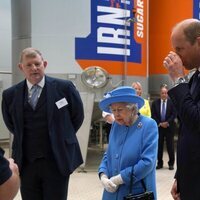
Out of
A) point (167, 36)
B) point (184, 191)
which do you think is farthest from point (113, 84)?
point (184, 191)

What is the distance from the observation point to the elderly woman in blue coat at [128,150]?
8.24 ft

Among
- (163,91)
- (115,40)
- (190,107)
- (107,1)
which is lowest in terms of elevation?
(163,91)

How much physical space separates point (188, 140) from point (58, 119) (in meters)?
1.38

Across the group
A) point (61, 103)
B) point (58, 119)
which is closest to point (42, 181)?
point (58, 119)

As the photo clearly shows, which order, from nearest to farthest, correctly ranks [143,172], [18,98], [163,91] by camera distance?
[143,172]
[18,98]
[163,91]

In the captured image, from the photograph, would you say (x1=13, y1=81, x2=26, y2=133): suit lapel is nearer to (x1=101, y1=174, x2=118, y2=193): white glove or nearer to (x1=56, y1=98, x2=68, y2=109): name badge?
(x1=56, y1=98, x2=68, y2=109): name badge

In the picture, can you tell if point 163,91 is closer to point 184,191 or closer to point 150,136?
point 150,136

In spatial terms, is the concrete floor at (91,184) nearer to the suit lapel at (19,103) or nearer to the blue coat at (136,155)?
the suit lapel at (19,103)

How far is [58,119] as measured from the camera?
3.20 meters

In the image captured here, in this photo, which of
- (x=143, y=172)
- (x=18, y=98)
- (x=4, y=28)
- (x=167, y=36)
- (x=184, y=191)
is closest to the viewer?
(x=184, y=191)

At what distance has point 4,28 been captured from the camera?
11.2 metres

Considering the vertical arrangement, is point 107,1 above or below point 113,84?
above

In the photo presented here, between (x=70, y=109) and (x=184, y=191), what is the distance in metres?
1.46

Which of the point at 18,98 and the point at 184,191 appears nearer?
the point at 184,191
